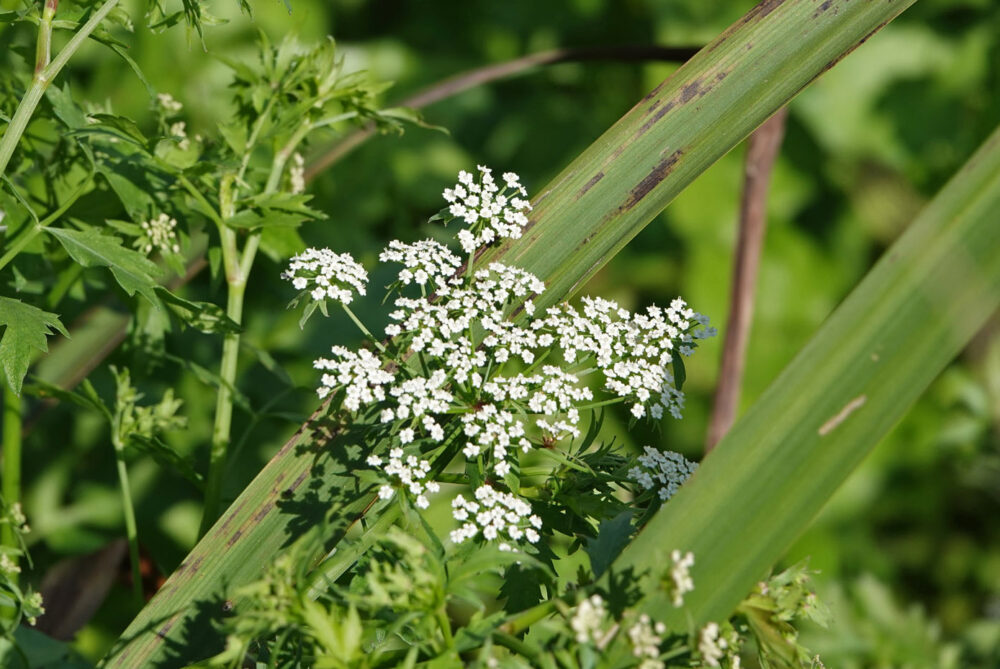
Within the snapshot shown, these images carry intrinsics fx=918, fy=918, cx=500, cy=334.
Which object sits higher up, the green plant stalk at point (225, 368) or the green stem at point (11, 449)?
the green plant stalk at point (225, 368)

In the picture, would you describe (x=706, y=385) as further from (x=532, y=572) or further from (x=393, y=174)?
(x=532, y=572)

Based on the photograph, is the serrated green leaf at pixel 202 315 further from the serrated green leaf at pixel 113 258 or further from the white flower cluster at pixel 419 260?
the white flower cluster at pixel 419 260

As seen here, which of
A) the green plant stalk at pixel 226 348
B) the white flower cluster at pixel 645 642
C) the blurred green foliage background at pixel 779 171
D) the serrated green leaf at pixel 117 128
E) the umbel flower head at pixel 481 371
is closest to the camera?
the white flower cluster at pixel 645 642

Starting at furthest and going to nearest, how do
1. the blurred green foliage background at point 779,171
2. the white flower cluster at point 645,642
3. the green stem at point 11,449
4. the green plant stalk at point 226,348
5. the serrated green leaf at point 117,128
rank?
the blurred green foliage background at point 779,171
the green stem at point 11,449
the green plant stalk at point 226,348
the serrated green leaf at point 117,128
the white flower cluster at point 645,642

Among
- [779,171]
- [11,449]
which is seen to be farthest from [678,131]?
[779,171]

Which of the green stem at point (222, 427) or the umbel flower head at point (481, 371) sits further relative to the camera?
the green stem at point (222, 427)

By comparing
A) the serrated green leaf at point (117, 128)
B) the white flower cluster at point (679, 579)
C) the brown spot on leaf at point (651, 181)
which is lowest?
the white flower cluster at point (679, 579)

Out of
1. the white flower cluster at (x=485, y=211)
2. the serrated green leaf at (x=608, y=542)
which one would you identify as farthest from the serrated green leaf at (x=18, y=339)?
the serrated green leaf at (x=608, y=542)
